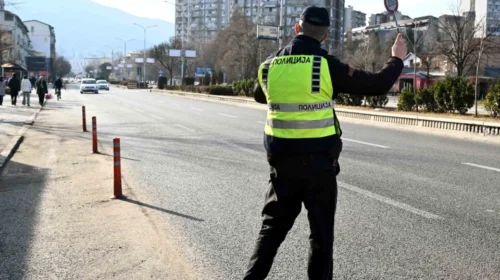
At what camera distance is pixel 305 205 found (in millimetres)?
3219

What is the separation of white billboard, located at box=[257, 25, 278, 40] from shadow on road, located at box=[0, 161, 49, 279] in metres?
35.3

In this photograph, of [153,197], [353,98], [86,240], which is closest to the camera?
[86,240]

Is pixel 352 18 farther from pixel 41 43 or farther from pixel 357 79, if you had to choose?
pixel 357 79

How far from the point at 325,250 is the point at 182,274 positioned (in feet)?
4.89

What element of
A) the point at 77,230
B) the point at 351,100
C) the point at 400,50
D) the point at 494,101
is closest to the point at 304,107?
the point at 400,50

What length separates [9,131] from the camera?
15586 millimetres

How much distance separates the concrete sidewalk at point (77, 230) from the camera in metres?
4.37

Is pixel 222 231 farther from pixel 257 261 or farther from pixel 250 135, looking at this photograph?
pixel 250 135

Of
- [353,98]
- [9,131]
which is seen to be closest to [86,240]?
[9,131]

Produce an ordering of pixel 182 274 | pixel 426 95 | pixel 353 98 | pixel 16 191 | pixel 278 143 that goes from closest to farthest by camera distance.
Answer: pixel 278 143 → pixel 182 274 → pixel 16 191 → pixel 426 95 → pixel 353 98

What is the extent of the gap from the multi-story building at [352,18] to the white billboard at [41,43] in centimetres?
8846

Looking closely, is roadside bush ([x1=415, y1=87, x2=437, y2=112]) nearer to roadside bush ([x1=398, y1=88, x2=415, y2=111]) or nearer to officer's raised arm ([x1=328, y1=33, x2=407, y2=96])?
roadside bush ([x1=398, y1=88, x2=415, y2=111])

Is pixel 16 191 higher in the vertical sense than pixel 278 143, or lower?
lower

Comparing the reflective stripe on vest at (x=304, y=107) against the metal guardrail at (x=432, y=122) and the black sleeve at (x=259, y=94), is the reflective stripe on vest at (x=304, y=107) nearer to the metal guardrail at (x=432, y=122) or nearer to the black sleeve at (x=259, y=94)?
the black sleeve at (x=259, y=94)
